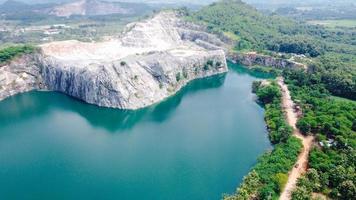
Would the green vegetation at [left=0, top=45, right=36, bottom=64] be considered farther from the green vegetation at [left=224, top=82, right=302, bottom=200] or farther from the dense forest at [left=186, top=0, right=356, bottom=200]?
the green vegetation at [left=224, top=82, right=302, bottom=200]

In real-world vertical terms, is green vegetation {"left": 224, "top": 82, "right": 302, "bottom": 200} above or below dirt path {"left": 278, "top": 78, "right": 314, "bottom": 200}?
above

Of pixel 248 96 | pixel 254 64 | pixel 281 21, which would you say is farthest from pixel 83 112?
pixel 281 21

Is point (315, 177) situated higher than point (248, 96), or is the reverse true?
point (315, 177)

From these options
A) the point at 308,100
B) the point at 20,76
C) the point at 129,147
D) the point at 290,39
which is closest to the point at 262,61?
the point at 290,39

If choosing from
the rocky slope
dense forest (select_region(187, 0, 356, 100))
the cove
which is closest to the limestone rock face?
the rocky slope

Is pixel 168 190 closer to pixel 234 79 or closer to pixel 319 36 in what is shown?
pixel 234 79

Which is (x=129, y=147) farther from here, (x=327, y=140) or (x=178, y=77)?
(x=178, y=77)
